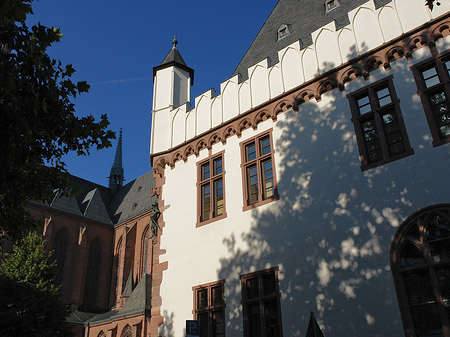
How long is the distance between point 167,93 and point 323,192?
825cm

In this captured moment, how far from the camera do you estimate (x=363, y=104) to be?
10773 mm

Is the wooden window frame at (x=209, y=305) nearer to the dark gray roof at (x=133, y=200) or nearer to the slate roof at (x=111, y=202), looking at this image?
the slate roof at (x=111, y=202)

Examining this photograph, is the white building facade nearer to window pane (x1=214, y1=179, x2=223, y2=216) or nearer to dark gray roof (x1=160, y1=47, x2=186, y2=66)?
window pane (x1=214, y1=179, x2=223, y2=216)

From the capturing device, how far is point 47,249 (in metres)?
34.7

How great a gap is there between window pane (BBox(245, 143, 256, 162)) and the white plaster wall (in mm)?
276

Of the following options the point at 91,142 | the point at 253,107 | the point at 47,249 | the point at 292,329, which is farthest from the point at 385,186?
the point at 47,249

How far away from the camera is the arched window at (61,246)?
117 ft

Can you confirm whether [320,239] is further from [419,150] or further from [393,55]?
[393,55]

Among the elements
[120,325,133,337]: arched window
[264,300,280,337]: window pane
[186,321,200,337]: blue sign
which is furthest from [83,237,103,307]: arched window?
[186,321,200,337]: blue sign

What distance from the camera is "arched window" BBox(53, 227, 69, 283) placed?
3556 cm

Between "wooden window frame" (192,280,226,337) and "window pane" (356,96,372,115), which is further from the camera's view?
"wooden window frame" (192,280,226,337)

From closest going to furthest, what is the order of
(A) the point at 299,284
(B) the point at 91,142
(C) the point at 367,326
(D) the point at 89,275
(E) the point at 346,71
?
(B) the point at 91,142 → (C) the point at 367,326 → (A) the point at 299,284 → (E) the point at 346,71 → (D) the point at 89,275

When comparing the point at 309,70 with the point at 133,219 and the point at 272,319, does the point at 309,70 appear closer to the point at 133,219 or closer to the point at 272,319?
the point at 272,319

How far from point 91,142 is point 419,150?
22.8ft
